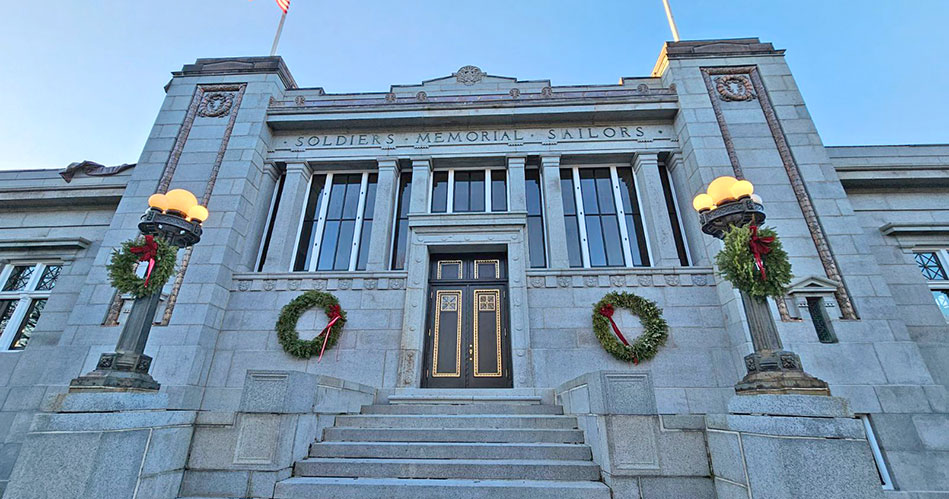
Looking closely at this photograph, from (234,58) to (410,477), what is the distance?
15.1 metres

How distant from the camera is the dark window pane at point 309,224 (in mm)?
11484

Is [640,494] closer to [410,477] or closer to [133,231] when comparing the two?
[410,477]

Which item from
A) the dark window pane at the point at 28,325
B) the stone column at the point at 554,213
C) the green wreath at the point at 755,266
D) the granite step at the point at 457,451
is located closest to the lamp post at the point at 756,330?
the green wreath at the point at 755,266

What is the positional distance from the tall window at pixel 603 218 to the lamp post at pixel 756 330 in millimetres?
5530

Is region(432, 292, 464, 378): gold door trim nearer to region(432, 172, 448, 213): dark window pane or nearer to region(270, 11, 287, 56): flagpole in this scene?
region(432, 172, 448, 213): dark window pane

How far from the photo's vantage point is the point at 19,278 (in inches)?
444

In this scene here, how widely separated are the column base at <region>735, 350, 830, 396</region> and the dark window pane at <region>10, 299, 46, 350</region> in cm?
1682

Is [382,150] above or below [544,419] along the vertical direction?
above

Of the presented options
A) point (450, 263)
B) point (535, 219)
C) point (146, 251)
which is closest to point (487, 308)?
point (450, 263)

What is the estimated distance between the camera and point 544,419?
20.7 ft

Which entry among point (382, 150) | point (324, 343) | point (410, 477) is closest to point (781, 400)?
point (410, 477)

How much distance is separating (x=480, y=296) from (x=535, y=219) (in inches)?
120

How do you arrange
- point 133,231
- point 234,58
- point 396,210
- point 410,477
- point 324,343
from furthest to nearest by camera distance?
point 234,58 < point 396,210 < point 133,231 < point 324,343 < point 410,477

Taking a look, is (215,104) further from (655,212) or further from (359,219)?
(655,212)
